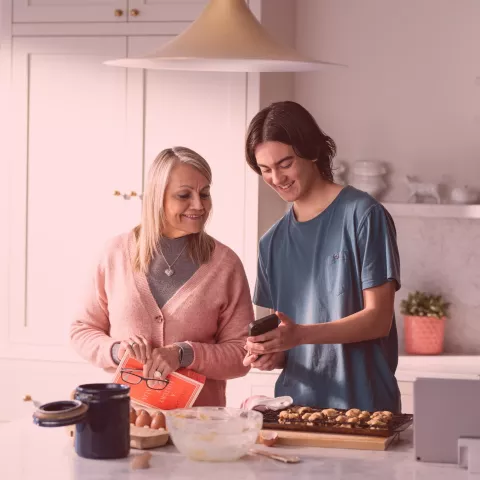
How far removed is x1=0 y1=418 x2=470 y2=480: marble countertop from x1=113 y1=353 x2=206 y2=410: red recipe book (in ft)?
0.75

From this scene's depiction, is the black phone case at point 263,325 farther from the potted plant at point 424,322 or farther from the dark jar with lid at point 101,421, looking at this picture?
the potted plant at point 424,322

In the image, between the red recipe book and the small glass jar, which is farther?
the red recipe book

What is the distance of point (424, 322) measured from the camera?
4102mm

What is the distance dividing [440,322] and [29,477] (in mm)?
2591

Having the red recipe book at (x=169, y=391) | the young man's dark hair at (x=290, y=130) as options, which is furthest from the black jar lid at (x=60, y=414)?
the young man's dark hair at (x=290, y=130)

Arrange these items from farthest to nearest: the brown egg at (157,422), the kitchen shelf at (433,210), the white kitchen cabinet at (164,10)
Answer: the kitchen shelf at (433,210) < the white kitchen cabinet at (164,10) < the brown egg at (157,422)

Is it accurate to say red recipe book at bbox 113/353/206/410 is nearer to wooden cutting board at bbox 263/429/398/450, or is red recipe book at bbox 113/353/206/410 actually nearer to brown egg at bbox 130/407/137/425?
brown egg at bbox 130/407/137/425

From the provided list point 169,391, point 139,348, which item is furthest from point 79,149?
point 169,391

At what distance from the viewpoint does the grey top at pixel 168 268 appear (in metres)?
2.59

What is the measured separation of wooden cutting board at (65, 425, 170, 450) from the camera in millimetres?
2064

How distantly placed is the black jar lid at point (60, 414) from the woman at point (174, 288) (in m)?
0.55

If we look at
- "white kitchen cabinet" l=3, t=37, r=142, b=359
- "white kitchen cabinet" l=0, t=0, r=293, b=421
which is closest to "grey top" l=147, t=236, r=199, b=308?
"white kitchen cabinet" l=0, t=0, r=293, b=421

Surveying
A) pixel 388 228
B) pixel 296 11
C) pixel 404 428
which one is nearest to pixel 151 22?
pixel 296 11

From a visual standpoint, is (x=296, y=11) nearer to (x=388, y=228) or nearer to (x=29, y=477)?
(x=388, y=228)
